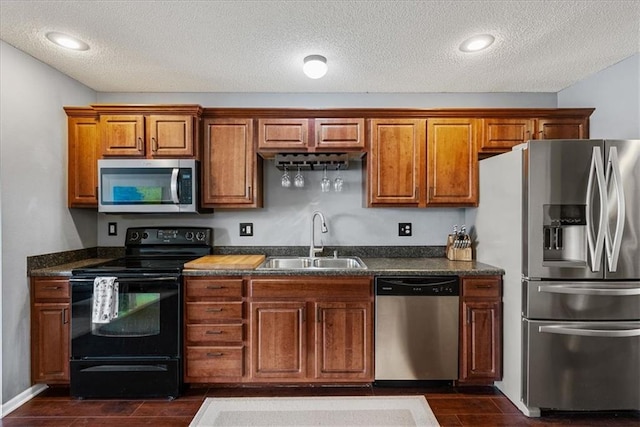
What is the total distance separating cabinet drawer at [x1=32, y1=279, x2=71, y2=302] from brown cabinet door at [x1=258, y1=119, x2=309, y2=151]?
1798 millimetres

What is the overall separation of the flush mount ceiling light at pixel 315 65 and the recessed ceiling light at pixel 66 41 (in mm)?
1506

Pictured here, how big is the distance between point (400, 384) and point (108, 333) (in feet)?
7.14

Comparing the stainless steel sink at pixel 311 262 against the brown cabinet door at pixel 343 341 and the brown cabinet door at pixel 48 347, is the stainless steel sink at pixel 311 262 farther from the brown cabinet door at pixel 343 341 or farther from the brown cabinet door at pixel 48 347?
the brown cabinet door at pixel 48 347

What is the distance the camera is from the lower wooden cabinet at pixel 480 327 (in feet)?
8.55

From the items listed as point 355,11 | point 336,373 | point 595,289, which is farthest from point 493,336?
point 355,11

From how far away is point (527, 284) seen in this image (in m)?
2.32

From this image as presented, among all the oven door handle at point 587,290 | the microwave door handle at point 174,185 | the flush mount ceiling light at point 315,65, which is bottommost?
the oven door handle at point 587,290

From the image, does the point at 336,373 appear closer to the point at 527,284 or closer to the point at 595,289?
the point at 527,284

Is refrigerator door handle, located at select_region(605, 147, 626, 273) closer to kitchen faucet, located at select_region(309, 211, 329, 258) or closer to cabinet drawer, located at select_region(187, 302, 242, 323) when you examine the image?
kitchen faucet, located at select_region(309, 211, 329, 258)

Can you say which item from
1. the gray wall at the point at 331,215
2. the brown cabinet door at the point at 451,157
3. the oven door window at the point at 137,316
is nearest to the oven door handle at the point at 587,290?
the brown cabinet door at the point at 451,157

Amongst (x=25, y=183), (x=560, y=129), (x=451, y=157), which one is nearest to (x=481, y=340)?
(x=451, y=157)

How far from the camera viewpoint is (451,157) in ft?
9.81

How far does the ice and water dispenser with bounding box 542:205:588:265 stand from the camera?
227cm

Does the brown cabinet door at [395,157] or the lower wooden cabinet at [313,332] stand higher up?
the brown cabinet door at [395,157]
